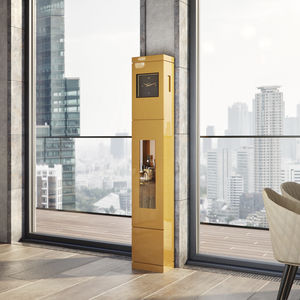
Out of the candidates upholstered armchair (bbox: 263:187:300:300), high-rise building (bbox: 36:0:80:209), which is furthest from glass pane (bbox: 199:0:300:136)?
high-rise building (bbox: 36:0:80:209)

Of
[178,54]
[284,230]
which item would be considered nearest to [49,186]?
[178,54]

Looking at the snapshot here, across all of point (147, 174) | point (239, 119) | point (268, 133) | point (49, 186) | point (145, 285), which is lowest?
point (145, 285)

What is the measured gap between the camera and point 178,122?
412 cm

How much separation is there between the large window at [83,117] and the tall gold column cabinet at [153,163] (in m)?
0.68

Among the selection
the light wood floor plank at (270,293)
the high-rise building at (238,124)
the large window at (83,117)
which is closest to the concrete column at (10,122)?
the large window at (83,117)

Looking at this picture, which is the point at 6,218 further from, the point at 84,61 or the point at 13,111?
the point at 84,61

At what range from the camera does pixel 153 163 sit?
405 cm

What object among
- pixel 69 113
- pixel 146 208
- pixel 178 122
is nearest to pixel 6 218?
pixel 69 113

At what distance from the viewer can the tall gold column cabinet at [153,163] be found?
13.0ft

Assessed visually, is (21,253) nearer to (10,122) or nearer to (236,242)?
(10,122)

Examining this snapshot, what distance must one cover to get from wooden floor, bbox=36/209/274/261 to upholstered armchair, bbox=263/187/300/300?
4.69 feet

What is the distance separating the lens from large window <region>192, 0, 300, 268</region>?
12.9 ft

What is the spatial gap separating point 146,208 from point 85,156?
1.26 m

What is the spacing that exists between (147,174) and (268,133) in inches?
44.3
